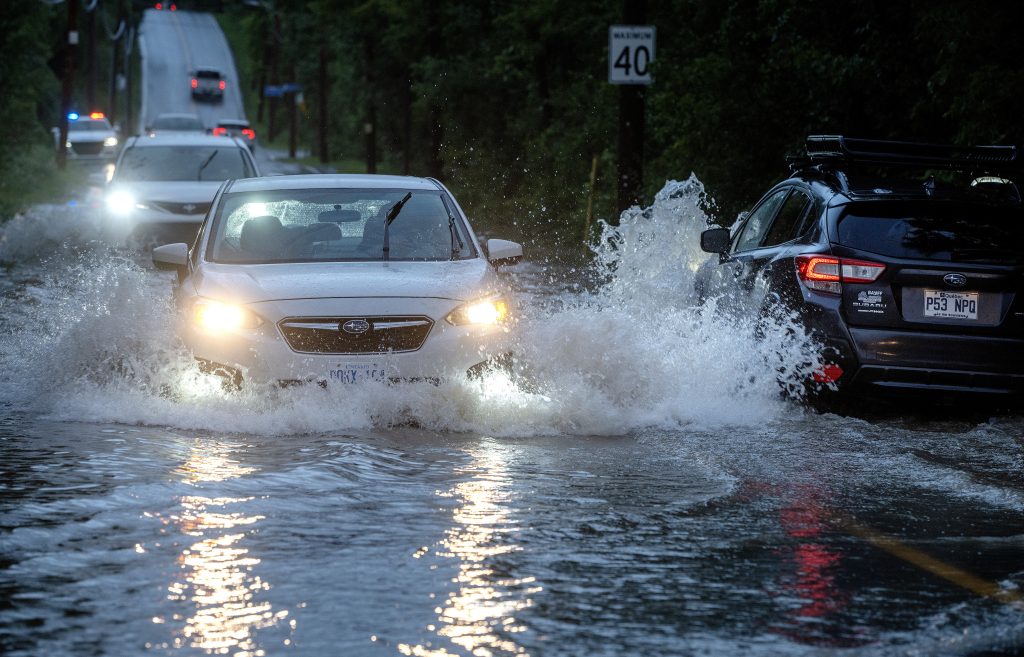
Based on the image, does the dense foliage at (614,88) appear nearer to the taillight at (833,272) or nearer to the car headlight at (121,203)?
the taillight at (833,272)

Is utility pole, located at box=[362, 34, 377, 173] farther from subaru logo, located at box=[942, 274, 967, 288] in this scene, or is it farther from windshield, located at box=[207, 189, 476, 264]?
subaru logo, located at box=[942, 274, 967, 288]

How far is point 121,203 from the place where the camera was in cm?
1988

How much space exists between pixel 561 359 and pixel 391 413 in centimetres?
130

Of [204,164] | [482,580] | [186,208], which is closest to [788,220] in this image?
[482,580]

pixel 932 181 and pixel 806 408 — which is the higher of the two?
pixel 932 181

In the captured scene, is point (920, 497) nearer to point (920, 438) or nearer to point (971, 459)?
point (971, 459)

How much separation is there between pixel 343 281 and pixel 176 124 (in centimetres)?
5794

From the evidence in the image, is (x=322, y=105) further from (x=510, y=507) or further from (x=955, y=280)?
(x=510, y=507)

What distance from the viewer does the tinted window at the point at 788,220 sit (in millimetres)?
10648

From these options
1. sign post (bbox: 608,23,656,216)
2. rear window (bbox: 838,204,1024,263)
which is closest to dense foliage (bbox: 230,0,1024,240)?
sign post (bbox: 608,23,656,216)

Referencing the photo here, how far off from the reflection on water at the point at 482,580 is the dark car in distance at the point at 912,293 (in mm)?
2789

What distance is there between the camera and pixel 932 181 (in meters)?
10.2

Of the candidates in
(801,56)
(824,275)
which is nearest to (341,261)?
(824,275)

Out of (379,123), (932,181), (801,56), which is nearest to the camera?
(932,181)
